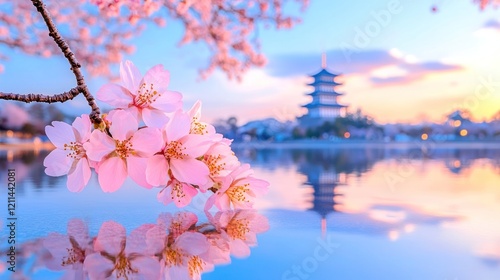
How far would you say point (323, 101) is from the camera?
23.9 meters

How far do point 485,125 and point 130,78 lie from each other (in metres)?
28.1

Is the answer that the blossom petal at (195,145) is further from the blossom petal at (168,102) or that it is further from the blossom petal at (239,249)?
the blossom petal at (239,249)

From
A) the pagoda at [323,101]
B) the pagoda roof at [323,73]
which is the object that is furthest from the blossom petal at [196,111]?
the pagoda roof at [323,73]

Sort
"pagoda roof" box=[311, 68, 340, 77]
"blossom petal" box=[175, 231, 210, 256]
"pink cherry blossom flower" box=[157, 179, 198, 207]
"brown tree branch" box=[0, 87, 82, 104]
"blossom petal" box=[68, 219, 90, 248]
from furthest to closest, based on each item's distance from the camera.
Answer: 1. "pagoda roof" box=[311, 68, 340, 77]
2. "blossom petal" box=[68, 219, 90, 248]
3. "blossom petal" box=[175, 231, 210, 256]
4. "pink cherry blossom flower" box=[157, 179, 198, 207]
5. "brown tree branch" box=[0, 87, 82, 104]

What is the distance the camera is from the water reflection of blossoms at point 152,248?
0.64 m

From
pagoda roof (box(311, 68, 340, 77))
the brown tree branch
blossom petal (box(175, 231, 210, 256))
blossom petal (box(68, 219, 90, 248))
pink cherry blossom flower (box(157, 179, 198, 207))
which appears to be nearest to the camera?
the brown tree branch

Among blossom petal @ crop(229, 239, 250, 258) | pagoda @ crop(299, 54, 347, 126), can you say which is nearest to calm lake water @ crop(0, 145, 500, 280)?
blossom petal @ crop(229, 239, 250, 258)

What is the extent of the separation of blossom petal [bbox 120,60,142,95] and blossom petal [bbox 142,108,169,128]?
33 millimetres

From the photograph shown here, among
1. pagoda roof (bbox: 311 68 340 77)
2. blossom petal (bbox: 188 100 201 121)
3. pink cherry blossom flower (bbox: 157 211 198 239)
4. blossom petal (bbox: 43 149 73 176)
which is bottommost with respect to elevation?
pink cherry blossom flower (bbox: 157 211 198 239)

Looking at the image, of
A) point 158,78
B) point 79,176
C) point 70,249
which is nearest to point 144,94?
point 158,78

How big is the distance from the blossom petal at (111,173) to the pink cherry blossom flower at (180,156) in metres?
0.04

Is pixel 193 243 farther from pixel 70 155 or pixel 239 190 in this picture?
pixel 70 155

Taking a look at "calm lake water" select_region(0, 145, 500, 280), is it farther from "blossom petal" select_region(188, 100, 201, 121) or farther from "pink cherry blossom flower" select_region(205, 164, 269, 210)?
"blossom petal" select_region(188, 100, 201, 121)

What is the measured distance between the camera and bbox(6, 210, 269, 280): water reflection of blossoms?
64 cm
